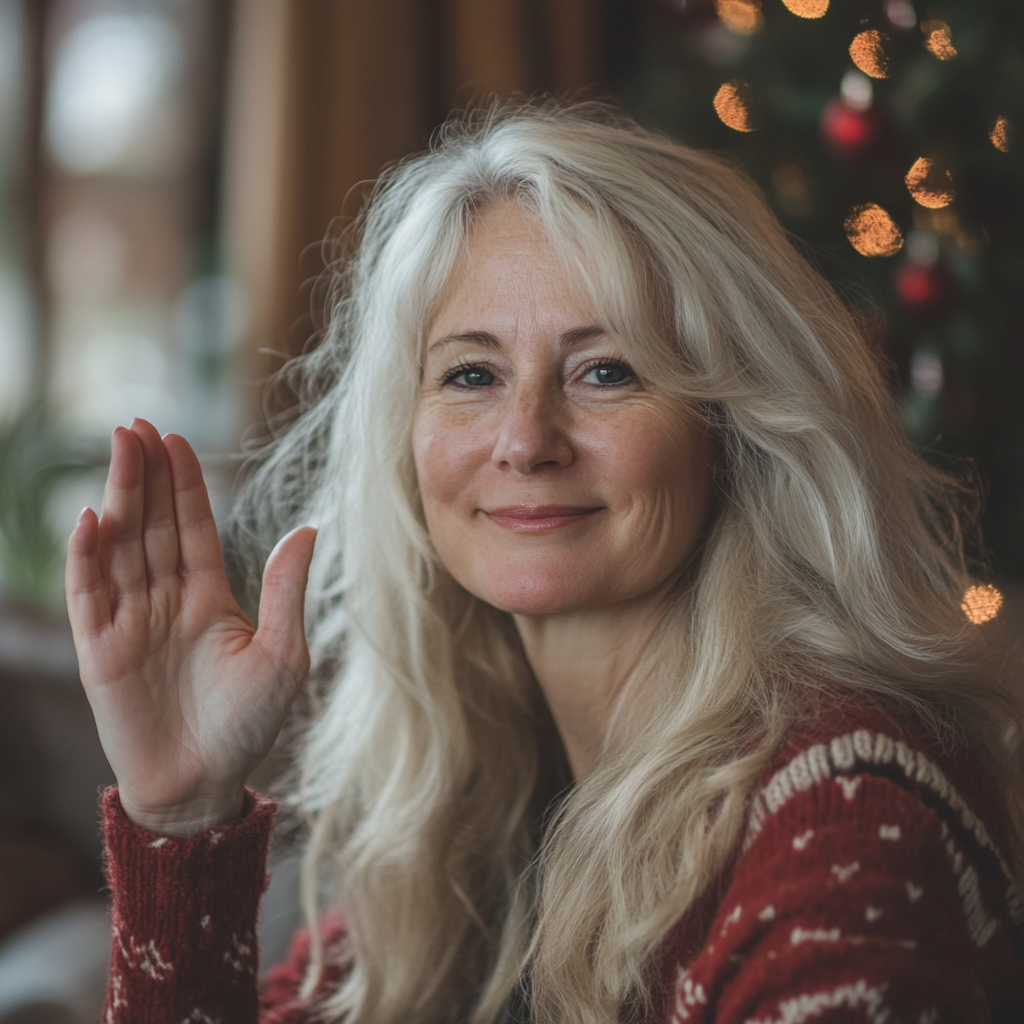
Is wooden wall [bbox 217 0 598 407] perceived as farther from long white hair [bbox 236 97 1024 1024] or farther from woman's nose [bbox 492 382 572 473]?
woman's nose [bbox 492 382 572 473]

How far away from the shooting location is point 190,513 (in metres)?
1.11

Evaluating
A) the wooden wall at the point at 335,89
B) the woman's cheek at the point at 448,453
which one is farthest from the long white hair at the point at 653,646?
the wooden wall at the point at 335,89

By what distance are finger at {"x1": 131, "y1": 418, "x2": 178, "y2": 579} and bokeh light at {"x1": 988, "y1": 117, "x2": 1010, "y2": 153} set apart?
4.99ft

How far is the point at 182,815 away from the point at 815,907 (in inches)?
26.5

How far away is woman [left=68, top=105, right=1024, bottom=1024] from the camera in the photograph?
956 millimetres

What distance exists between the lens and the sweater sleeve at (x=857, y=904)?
2.35 ft

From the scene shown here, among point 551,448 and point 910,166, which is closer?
point 551,448

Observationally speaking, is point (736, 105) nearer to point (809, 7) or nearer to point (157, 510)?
point (809, 7)

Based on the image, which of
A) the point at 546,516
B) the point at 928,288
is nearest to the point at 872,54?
the point at 928,288

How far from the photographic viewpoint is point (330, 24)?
2.98m

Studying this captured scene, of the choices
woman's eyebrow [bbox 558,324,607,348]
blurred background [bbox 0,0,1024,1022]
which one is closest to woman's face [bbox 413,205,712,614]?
woman's eyebrow [bbox 558,324,607,348]

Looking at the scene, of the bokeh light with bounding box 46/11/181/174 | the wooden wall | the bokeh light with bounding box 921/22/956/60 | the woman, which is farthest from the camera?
the bokeh light with bounding box 46/11/181/174

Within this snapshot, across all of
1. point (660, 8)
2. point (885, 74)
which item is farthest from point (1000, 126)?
point (660, 8)

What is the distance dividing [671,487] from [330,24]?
97.6 inches
